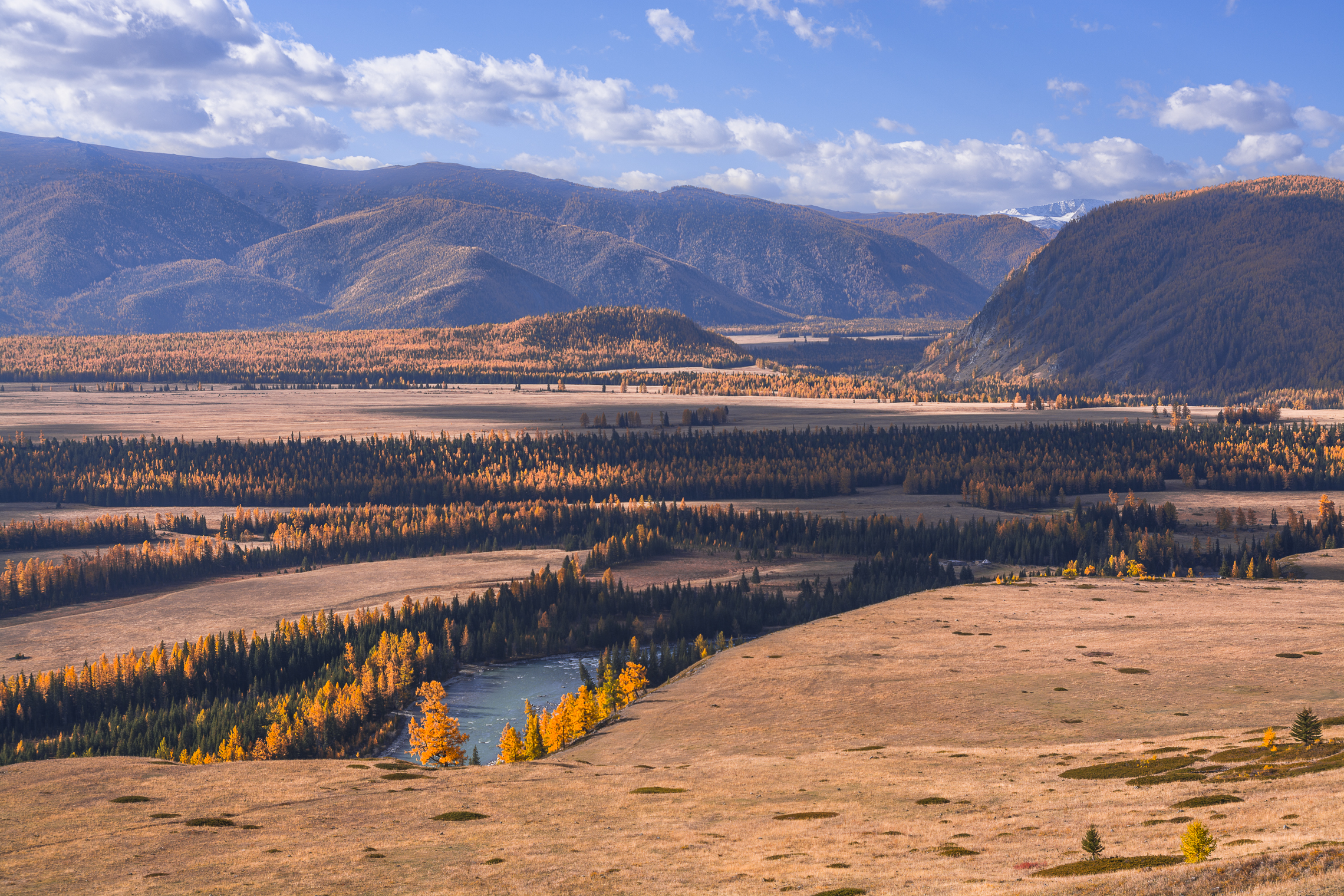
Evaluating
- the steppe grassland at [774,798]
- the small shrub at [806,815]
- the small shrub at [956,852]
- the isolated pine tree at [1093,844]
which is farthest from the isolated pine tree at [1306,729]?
the isolated pine tree at [1093,844]

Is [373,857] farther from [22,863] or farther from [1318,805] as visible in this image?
[1318,805]

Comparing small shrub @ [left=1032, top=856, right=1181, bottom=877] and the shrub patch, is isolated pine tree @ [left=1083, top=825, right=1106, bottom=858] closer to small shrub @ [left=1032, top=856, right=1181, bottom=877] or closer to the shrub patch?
small shrub @ [left=1032, top=856, right=1181, bottom=877]

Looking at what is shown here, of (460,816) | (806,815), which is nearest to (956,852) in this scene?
(806,815)

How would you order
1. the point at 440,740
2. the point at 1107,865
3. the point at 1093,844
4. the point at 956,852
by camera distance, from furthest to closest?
the point at 440,740
the point at 956,852
the point at 1093,844
the point at 1107,865

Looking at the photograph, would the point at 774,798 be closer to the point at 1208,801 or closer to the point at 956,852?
the point at 956,852

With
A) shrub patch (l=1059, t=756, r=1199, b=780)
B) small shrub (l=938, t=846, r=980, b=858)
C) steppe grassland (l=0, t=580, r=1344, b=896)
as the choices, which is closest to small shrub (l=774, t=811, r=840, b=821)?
steppe grassland (l=0, t=580, r=1344, b=896)
